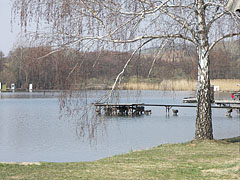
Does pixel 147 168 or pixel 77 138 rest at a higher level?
pixel 147 168

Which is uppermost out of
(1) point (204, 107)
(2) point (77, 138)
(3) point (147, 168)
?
(1) point (204, 107)

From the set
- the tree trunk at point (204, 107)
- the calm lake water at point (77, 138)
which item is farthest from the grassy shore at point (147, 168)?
the tree trunk at point (204, 107)

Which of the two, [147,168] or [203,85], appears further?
[203,85]

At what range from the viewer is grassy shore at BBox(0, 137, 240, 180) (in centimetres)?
700

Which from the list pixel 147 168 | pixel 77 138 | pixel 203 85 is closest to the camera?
pixel 147 168

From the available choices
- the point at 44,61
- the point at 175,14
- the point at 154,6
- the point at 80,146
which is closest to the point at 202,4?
the point at 175,14

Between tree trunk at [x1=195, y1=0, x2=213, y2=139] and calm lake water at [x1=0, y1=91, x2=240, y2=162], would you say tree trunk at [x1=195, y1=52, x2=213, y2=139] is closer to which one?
tree trunk at [x1=195, y1=0, x2=213, y2=139]

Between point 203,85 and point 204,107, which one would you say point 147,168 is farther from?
point 203,85

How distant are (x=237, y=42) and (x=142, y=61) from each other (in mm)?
2659

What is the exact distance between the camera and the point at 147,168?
25.6 feet

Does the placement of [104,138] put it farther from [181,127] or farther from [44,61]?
[44,61]

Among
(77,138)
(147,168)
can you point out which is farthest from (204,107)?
(77,138)

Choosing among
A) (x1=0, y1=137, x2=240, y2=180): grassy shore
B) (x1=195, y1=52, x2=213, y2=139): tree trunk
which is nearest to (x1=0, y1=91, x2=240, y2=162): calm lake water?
(x1=195, y1=52, x2=213, y2=139): tree trunk

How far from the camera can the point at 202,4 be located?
11.2 meters
